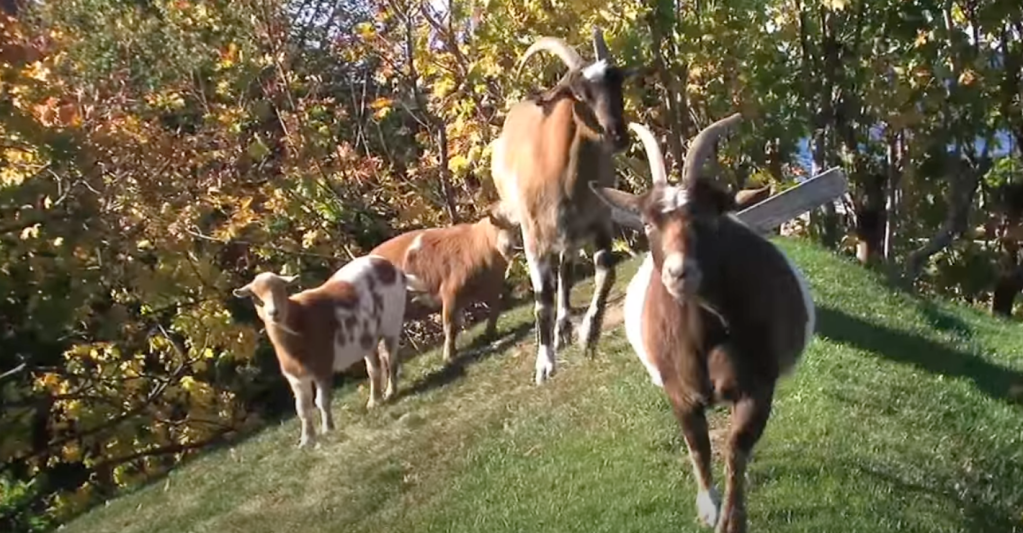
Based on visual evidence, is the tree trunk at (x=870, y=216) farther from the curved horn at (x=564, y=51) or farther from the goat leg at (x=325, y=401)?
the curved horn at (x=564, y=51)

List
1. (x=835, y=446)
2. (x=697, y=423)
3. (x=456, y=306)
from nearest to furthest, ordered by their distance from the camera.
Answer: (x=697, y=423), (x=835, y=446), (x=456, y=306)

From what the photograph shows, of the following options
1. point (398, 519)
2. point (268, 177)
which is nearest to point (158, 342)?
point (268, 177)

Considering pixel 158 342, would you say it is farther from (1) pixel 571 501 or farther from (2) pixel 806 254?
(1) pixel 571 501

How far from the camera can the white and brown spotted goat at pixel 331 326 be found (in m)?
11.8

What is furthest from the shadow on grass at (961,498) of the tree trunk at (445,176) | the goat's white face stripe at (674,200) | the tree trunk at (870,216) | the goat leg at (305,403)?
the tree trunk at (870,216)

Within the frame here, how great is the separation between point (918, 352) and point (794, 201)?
5765 millimetres

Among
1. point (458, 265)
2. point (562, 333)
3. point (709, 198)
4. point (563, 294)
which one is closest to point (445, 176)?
point (458, 265)

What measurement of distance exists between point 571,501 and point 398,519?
53.8 inches

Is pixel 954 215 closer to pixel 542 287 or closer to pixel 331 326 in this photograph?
pixel 331 326

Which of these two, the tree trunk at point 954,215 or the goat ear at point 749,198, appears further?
the tree trunk at point 954,215

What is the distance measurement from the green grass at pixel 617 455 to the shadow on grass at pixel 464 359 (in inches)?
2.1

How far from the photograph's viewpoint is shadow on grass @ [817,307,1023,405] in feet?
40.6

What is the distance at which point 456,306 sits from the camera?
14.8m

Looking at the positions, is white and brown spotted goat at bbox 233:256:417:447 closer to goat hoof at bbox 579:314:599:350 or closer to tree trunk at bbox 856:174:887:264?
goat hoof at bbox 579:314:599:350
